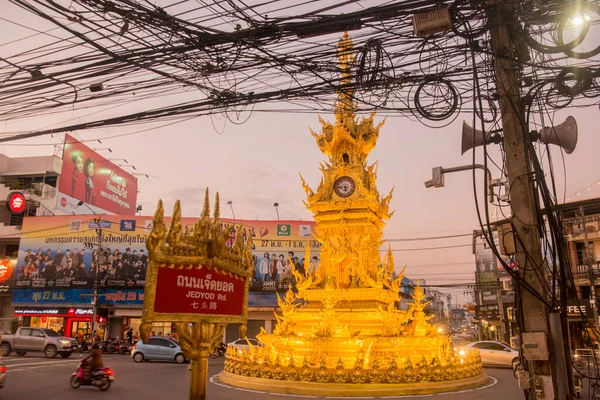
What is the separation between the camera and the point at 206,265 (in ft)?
16.9

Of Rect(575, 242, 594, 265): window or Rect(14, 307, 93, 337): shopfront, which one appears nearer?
Rect(575, 242, 594, 265): window

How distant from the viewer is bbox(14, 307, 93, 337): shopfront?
3653 centimetres

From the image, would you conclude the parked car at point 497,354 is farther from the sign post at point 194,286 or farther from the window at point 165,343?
the sign post at point 194,286

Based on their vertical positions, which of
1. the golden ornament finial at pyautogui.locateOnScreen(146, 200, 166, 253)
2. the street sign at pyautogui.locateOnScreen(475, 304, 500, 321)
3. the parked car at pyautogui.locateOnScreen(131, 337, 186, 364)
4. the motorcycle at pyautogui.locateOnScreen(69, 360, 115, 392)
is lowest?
the parked car at pyautogui.locateOnScreen(131, 337, 186, 364)

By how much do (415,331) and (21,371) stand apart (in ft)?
49.4

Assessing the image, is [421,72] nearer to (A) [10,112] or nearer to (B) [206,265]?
(B) [206,265]

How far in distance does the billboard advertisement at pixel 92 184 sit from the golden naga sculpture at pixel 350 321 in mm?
29927

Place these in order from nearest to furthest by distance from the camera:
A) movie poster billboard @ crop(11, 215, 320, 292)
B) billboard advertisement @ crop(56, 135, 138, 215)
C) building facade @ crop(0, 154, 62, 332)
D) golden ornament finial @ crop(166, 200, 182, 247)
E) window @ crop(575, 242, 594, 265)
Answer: golden ornament finial @ crop(166, 200, 182, 247), window @ crop(575, 242, 594, 265), movie poster billboard @ crop(11, 215, 320, 292), building facade @ crop(0, 154, 62, 332), billboard advertisement @ crop(56, 135, 138, 215)

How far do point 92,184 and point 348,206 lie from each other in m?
40.2

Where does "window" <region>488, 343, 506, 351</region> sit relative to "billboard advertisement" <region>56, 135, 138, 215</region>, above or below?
below

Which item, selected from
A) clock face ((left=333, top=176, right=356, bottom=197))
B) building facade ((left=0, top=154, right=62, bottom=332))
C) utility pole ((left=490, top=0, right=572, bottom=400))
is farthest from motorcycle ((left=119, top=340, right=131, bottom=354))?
utility pole ((left=490, top=0, right=572, bottom=400))

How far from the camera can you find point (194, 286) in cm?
498

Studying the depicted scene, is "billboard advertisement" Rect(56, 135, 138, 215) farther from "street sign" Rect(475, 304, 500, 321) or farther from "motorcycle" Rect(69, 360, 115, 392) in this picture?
"street sign" Rect(475, 304, 500, 321)

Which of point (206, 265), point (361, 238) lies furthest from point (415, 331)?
point (206, 265)
